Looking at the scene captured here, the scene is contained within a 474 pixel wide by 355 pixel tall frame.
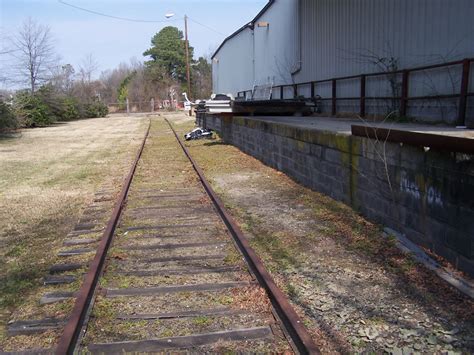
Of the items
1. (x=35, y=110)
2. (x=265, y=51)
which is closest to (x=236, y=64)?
(x=265, y=51)

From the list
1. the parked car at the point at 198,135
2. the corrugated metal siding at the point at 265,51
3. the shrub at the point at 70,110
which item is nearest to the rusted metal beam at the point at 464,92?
the corrugated metal siding at the point at 265,51

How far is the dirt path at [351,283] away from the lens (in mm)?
3762

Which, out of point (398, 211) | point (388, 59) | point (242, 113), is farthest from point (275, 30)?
Result: point (398, 211)

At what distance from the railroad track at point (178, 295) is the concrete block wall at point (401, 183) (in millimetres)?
1894

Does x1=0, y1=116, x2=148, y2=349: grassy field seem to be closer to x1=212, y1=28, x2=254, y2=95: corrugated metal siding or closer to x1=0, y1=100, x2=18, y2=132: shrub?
x1=0, y1=100, x2=18, y2=132: shrub

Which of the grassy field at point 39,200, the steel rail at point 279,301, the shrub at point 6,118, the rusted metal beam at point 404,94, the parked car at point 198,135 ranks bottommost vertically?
the grassy field at point 39,200

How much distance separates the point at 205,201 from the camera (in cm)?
870

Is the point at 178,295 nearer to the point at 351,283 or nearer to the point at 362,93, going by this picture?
the point at 351,283

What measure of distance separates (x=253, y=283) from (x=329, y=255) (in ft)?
4.16

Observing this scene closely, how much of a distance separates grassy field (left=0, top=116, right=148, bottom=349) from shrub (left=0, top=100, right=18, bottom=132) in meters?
7.32

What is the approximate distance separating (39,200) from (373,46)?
946cm

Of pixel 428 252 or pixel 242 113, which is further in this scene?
pixel 242 113

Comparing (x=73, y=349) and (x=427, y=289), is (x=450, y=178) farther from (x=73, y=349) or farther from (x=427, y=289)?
(x=73, y=349)

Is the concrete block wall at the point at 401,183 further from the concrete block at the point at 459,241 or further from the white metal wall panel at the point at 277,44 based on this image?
the white metal wall panel at the point at 277,44
